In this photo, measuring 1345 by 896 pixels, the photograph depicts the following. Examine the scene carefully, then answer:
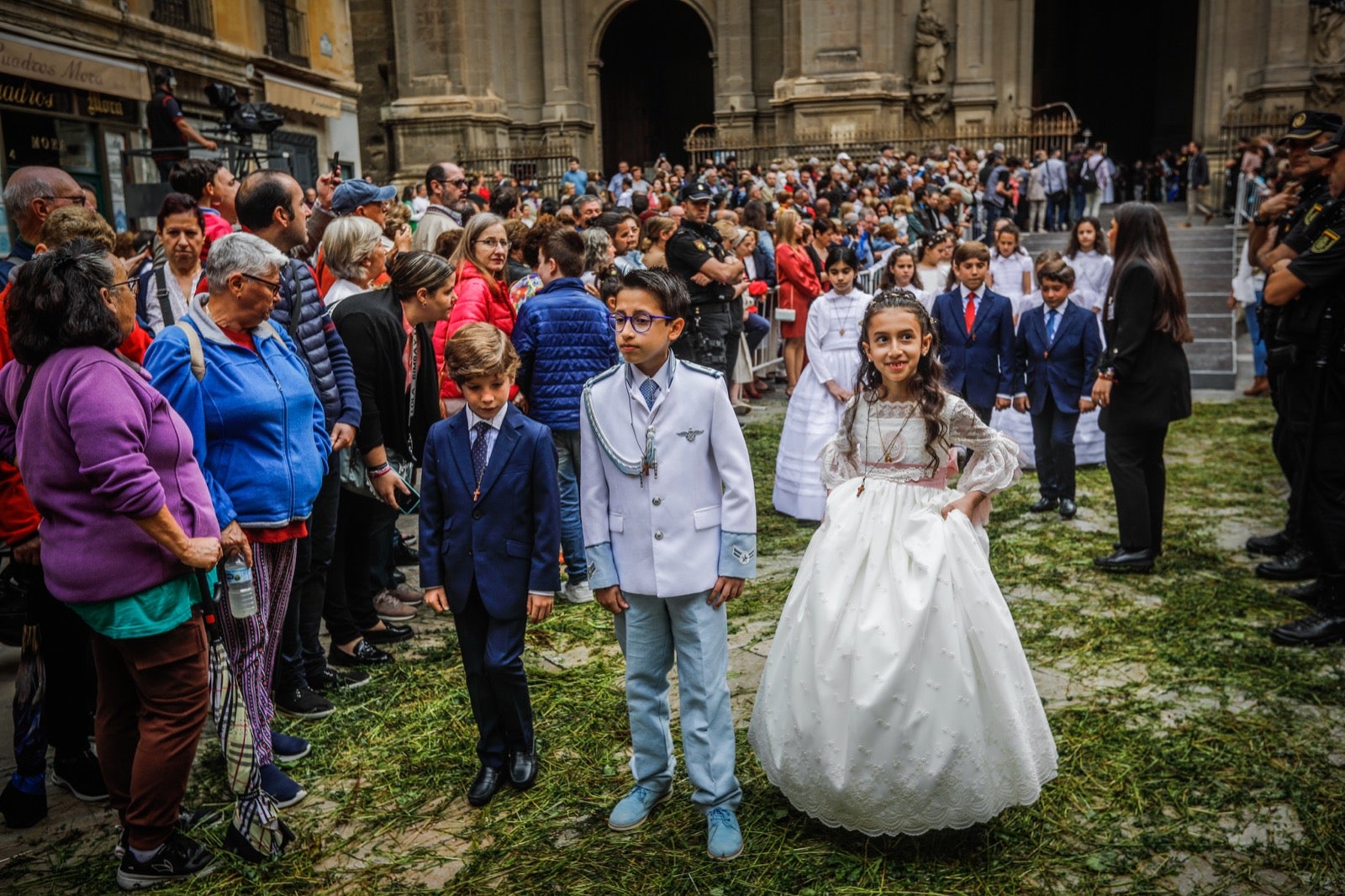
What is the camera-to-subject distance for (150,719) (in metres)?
3.35

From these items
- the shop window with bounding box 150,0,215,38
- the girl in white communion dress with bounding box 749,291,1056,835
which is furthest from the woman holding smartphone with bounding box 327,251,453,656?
the shop window with bounding box 150,0,215,38

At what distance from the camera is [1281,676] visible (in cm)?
478

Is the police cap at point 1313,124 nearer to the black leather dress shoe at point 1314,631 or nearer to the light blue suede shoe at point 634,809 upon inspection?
the black leather dress shoe at point 1314,631

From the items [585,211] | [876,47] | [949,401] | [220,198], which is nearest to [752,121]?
[876,47]

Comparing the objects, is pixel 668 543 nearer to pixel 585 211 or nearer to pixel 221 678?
pixel 221 678

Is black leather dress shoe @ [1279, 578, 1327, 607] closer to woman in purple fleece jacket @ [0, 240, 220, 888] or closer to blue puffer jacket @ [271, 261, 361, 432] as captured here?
blue puffer jacket @ [271, 261, 361, 432]

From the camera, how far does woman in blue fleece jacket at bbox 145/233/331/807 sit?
3.59 m

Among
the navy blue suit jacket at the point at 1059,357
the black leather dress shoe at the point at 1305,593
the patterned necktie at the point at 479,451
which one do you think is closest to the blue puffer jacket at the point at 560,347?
the patterned necktie at the point at 479,451

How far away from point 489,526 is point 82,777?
1.87 meters

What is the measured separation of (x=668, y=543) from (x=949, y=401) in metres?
1.17

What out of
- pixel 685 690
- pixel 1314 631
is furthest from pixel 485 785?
pixel 1314 631

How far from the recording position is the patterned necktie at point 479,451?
12.8 ft

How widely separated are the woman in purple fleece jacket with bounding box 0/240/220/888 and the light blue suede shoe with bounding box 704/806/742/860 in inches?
67.0

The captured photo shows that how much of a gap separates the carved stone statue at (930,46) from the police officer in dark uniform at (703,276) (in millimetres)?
21433
